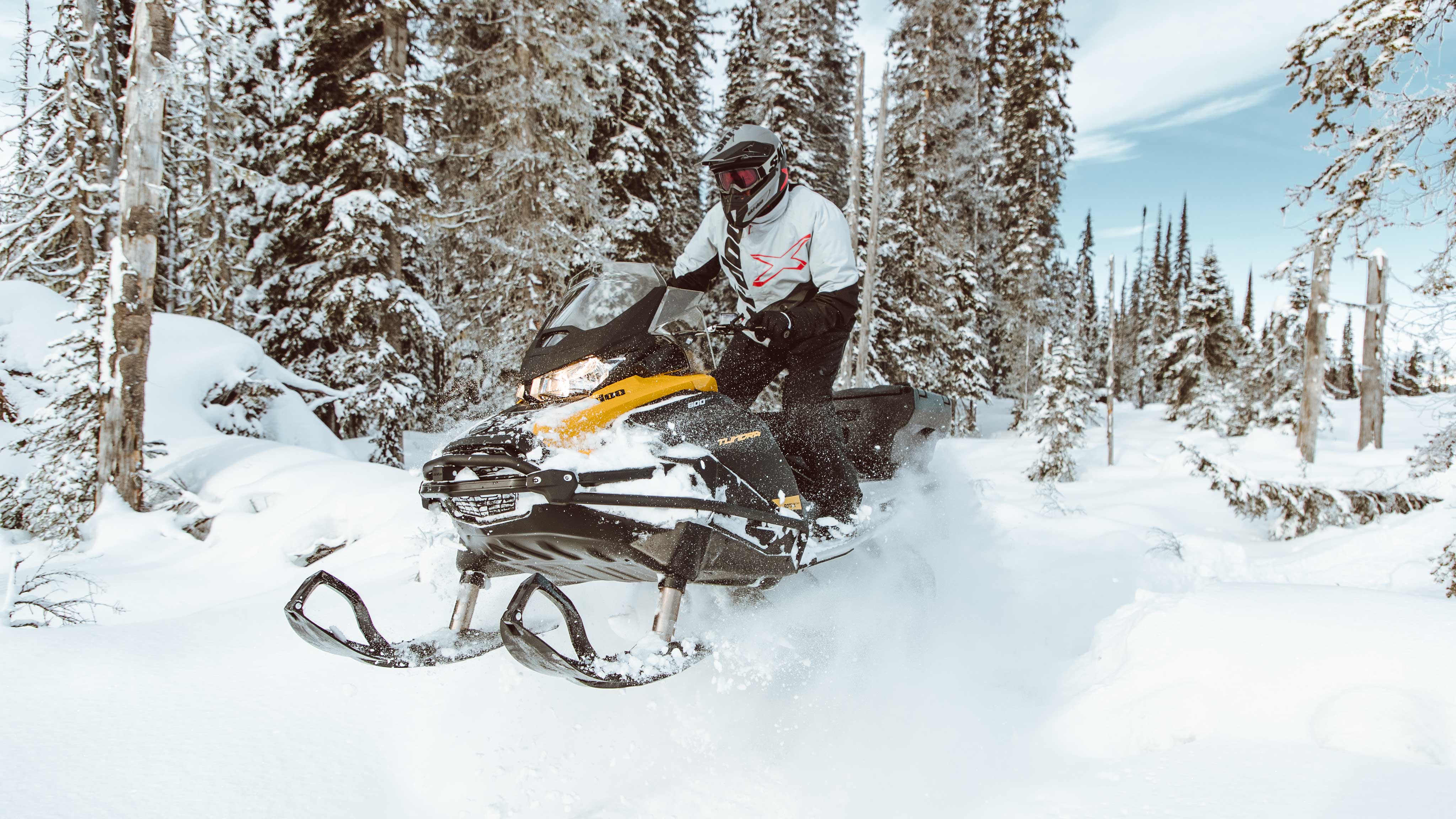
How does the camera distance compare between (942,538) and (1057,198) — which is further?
(1057,198)

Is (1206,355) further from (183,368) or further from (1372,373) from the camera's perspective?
(183,368)

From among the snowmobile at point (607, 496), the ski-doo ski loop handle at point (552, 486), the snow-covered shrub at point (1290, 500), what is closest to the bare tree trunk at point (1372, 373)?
the snow-covered shrub at point (1290, 500)

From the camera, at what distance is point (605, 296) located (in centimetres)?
301

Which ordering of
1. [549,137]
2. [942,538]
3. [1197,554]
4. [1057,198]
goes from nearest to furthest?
[942,538] → [1197,554] → [549,137] → [1057,198]

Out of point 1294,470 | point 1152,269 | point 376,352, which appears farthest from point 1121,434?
point 1152,269

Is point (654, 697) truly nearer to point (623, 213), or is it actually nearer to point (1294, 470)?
point (623, 213)

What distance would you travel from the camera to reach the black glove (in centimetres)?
302

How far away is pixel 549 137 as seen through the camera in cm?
1291

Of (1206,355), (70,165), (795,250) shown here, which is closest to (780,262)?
(795,250)

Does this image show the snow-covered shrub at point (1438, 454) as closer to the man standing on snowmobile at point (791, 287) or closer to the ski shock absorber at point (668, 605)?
the man standing on snowmobile at point (791, 287)

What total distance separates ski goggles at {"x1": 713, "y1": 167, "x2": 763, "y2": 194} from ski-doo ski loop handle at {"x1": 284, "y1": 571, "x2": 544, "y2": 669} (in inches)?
81.5

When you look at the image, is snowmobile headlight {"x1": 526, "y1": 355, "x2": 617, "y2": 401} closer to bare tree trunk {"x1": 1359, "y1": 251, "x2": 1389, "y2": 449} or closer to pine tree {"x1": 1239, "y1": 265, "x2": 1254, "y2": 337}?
bare tree trunk {"x1": 1359, "y1": 251, "x2": 1389, "y2": 449}

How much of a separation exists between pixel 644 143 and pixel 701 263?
13.2 metres

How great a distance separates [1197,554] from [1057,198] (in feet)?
85.9
